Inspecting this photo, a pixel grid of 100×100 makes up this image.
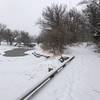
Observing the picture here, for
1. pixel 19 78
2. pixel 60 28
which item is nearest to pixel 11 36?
pixel 60 28

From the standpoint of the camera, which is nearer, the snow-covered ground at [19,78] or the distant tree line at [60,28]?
the snow-covered ground at [19,78]

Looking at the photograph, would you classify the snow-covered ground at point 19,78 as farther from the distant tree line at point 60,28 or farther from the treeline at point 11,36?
the treeline at point 11,36

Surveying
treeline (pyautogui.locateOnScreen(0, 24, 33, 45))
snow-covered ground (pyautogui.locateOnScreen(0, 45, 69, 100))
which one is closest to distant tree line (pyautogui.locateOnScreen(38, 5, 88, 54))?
snow-covered ground (pyautogui.locateOnScreen(0, 45, 69, 100))

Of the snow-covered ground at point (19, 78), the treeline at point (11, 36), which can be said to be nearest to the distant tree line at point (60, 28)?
the snow-covered ground at point (19, 78)

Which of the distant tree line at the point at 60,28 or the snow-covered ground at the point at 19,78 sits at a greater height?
the distant tree line at the point at 60,28

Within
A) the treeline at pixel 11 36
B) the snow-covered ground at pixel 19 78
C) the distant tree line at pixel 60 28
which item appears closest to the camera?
the snow-covered ground at pixel 19 78

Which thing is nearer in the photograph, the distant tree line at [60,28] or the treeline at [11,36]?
the distant tree line at [60,28]

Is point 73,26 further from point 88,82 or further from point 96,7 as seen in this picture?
point 88,82

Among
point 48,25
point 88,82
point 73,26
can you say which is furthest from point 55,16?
point 88,82

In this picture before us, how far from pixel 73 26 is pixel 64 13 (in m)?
4.44

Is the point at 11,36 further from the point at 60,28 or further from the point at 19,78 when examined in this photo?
the point at 19,78

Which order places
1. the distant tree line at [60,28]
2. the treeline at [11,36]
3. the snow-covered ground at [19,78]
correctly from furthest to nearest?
the treeline at [11,36], the distant tree line at [60,28], the snow-covered ground at [19,78]

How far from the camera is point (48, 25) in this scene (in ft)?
141

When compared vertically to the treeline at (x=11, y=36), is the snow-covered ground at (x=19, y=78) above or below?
below
